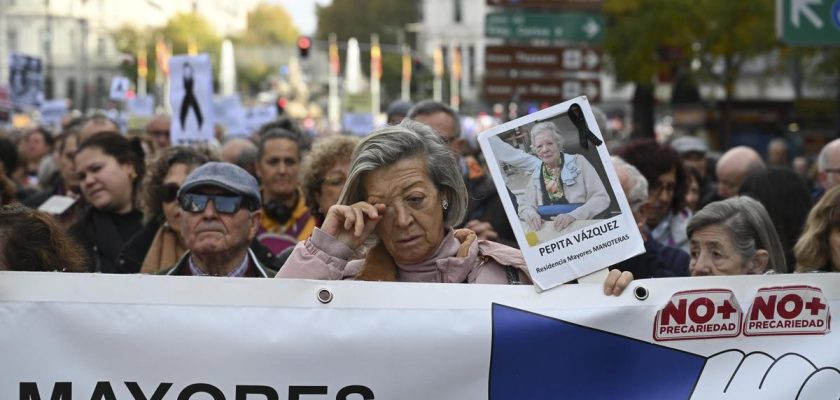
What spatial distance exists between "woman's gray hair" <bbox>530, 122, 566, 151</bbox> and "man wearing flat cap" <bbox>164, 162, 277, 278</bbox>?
190 cm

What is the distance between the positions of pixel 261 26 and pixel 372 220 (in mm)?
149794

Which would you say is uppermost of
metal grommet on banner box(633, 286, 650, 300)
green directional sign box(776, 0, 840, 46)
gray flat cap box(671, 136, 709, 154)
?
green directional sign box(776, 0, 840, 46)

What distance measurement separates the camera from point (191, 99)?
1101 cm

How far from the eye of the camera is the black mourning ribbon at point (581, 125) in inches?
143

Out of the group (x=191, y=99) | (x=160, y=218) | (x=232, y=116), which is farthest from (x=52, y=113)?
(x=160, y=218)

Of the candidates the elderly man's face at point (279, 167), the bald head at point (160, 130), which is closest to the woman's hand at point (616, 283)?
the elderly man's face at point (279, 167)

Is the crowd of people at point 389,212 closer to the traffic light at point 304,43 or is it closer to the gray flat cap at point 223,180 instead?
the gray flat cap at point 223,180

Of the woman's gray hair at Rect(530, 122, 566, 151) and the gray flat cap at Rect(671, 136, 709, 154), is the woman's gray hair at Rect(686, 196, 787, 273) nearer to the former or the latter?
the woman's gray hair at Rect(530, 122, 566, 151)

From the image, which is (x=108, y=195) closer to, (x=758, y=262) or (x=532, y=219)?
(x=758, y=262)

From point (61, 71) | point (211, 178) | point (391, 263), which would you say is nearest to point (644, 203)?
point (211, 178)

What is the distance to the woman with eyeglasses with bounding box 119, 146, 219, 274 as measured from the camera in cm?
622

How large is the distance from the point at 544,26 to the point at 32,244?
1637 centimetres

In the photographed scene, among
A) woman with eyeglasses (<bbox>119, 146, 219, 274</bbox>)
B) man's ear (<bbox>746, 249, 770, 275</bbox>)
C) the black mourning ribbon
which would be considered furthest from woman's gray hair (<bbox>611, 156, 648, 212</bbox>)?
the black mourning ribbon

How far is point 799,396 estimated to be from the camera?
12.2 ft
